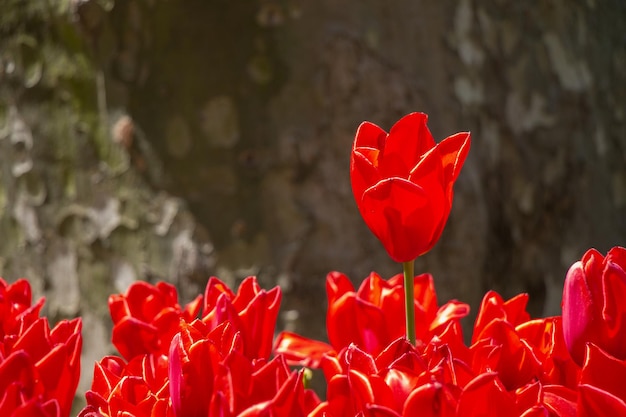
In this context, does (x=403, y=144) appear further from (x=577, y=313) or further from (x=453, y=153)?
(x=577, y=313)

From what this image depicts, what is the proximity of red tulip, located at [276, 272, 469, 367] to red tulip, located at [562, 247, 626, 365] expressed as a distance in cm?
11

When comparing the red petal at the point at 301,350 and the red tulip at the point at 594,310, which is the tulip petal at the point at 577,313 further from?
the red petal at the point at 301,350

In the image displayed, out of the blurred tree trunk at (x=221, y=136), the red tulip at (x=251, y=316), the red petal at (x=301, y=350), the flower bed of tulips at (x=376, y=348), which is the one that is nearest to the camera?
the flower bed of tulips at (x=376, y=348)

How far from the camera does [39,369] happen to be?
0.54 meters

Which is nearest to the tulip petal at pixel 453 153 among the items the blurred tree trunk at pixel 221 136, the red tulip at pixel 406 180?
the red tulip at pixel 406 180

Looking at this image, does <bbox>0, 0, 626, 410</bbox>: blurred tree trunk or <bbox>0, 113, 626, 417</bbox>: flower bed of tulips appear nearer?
<bbox>0, 113, 626, 417</bbox>: flower bed of tulips

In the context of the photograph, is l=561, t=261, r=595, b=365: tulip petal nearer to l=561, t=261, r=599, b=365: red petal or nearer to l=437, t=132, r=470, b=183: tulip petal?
l=561, t=261, r=599, b=365: red petal

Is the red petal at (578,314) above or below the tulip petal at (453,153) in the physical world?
below

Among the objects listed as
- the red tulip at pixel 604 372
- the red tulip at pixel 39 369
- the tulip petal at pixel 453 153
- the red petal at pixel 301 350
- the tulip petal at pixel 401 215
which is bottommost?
the red petal at pixel 301 350

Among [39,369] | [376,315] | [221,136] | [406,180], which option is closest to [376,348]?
[376,315]

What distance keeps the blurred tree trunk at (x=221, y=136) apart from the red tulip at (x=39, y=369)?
47.4 inches

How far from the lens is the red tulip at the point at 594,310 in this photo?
1.78ft

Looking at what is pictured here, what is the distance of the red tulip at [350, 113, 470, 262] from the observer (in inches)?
23.4

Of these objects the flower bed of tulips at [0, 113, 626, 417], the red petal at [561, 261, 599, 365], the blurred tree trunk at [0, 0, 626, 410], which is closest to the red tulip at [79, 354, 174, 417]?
the flower bed of tulips at [0, 113, 626, 417]
